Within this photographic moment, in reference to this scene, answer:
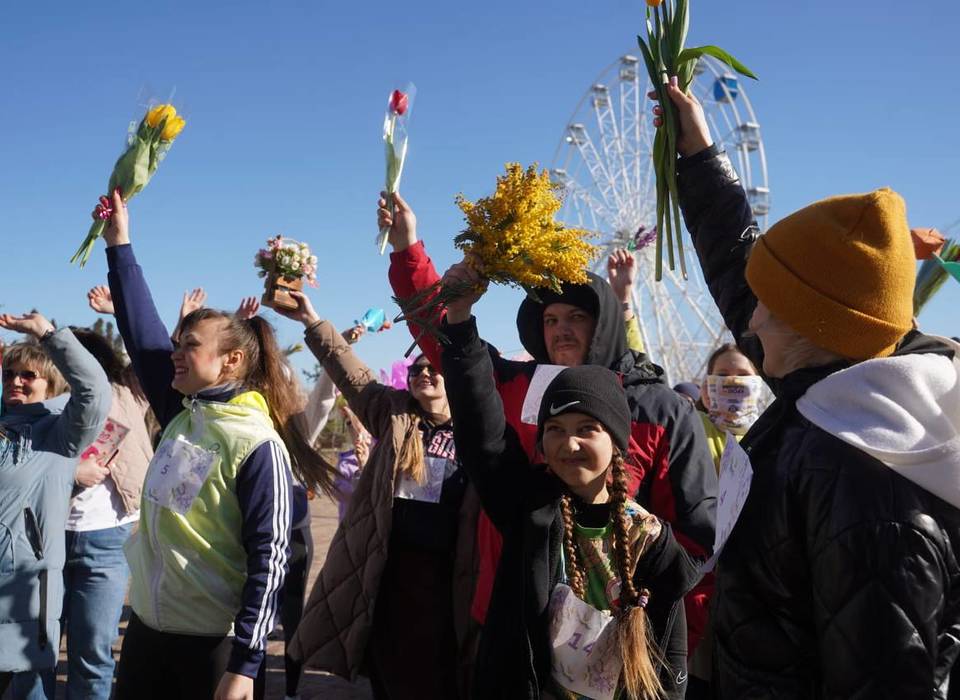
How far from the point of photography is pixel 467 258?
2.39 metres

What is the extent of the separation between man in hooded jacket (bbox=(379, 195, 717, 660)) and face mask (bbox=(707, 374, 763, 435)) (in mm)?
1225

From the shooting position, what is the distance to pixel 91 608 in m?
4.28

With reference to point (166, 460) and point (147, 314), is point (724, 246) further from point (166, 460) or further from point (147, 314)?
point (147, 314)

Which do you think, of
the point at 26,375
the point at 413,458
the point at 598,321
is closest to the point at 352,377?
the point at 413,458

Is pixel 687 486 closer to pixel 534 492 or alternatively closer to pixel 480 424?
pixel 534 492

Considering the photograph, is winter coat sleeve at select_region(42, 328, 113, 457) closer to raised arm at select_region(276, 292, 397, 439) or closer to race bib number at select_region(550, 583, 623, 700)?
raised arm at select_region(276, 292, 397, 439)

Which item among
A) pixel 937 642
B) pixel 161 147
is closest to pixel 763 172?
pixel 161 147

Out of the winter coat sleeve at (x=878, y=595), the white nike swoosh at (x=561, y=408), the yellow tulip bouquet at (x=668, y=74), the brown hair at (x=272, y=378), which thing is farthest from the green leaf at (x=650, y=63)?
the brown hair at (x=272, y=378)

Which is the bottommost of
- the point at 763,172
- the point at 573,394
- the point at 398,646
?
the point at 398,646

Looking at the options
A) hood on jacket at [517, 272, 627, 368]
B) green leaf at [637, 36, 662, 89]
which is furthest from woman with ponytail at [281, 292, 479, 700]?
green leaf at [637, 36, 662, 89]

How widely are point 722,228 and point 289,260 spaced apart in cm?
237

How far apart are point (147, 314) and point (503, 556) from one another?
6.02ft

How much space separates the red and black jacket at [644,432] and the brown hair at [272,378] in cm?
77

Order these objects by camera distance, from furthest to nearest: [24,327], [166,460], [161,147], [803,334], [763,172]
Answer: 1. [763,172]
2. [24,327]
3. [161,147]
4. [166,460]
5. [803,334]
